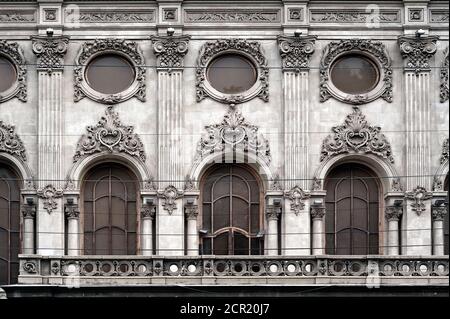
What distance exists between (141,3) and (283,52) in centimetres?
486

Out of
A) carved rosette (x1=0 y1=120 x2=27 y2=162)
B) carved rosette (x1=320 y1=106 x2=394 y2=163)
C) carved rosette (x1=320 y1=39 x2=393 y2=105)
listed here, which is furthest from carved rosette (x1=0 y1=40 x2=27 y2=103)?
carved rosette (x1=320 y1=106 x2=394 y2=163)

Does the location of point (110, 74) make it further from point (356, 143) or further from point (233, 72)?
point (356, 143)

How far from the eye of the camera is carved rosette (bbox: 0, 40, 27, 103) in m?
49.9

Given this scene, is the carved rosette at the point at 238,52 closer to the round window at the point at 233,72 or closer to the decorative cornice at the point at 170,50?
the round window at the point at 233,72

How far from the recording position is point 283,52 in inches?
1966

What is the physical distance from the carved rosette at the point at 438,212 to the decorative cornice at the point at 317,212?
349cm

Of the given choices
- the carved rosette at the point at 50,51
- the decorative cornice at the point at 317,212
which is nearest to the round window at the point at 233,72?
the decorative cornice at the point at 317,212

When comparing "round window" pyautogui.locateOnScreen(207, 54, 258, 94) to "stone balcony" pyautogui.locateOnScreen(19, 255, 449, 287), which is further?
"round window" pyautogui.locateOnScreen(207, 54, 258, 94)

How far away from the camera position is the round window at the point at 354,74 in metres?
50.4

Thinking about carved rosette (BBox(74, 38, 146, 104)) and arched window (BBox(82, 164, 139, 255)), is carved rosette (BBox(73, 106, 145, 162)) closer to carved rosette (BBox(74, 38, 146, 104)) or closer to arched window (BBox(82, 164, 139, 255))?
arched window (BBox(82, 164, 139, 255))

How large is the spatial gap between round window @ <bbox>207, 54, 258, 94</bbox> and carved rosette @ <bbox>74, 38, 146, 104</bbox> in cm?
230

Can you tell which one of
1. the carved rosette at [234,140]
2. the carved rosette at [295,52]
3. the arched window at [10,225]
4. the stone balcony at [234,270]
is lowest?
the stone balcony at [234,270]

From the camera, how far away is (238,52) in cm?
5028
